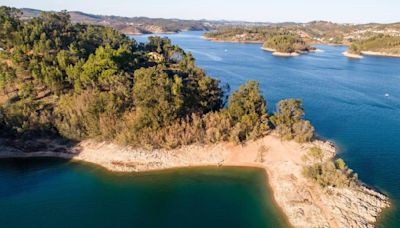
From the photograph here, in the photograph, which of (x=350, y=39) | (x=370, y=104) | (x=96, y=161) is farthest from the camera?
(x=350, y=39)

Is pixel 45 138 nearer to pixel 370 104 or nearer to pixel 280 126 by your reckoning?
pixel 280 126

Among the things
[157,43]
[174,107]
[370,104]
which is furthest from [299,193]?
[157,43]

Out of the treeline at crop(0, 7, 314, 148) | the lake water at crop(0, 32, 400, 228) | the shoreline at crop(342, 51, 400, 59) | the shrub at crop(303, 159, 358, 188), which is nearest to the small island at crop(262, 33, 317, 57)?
the shoreline at crop(342, 51, 400, 59)

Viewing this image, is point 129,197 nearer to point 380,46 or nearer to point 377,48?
point 377,48

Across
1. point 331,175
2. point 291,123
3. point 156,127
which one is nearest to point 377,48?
point 291,123

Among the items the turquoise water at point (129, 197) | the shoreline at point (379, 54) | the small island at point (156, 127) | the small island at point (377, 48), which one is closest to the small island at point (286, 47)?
the small island at point (377, 48)

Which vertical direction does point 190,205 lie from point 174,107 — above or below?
below
